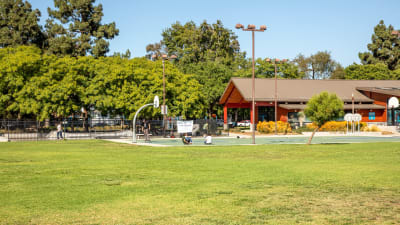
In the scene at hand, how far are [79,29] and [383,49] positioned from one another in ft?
216

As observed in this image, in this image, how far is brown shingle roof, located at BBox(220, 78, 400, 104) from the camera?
60.5 meters

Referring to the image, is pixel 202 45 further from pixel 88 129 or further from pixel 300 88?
pixel 88 129

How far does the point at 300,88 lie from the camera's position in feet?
213

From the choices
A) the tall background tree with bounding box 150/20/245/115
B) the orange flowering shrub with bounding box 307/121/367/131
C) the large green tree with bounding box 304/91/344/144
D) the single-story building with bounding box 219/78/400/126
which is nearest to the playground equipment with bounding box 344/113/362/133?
the orange flowering shrub with bounding box 307/121/367/131

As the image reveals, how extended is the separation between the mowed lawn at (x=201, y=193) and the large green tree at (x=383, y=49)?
8739 centimetres

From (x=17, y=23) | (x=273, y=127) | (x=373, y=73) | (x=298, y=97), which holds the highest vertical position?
Result: (x=17, y=23)

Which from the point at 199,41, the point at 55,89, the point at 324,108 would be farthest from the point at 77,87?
the point at 199,41

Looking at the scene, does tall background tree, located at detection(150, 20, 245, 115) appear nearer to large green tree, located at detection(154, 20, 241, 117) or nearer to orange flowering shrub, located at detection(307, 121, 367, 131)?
large green tree, located at detection(154, 20, 241, 117)

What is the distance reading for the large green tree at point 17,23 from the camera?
66438 mm

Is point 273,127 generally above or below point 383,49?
below

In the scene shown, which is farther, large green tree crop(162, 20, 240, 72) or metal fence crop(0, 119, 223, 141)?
large green tree crop(162, 20, 240, 72)

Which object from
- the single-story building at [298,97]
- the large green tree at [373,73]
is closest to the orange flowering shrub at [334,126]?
the single-story building at [298,97]

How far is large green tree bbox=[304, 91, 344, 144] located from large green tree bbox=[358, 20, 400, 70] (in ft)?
237

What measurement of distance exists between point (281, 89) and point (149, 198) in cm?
5424
